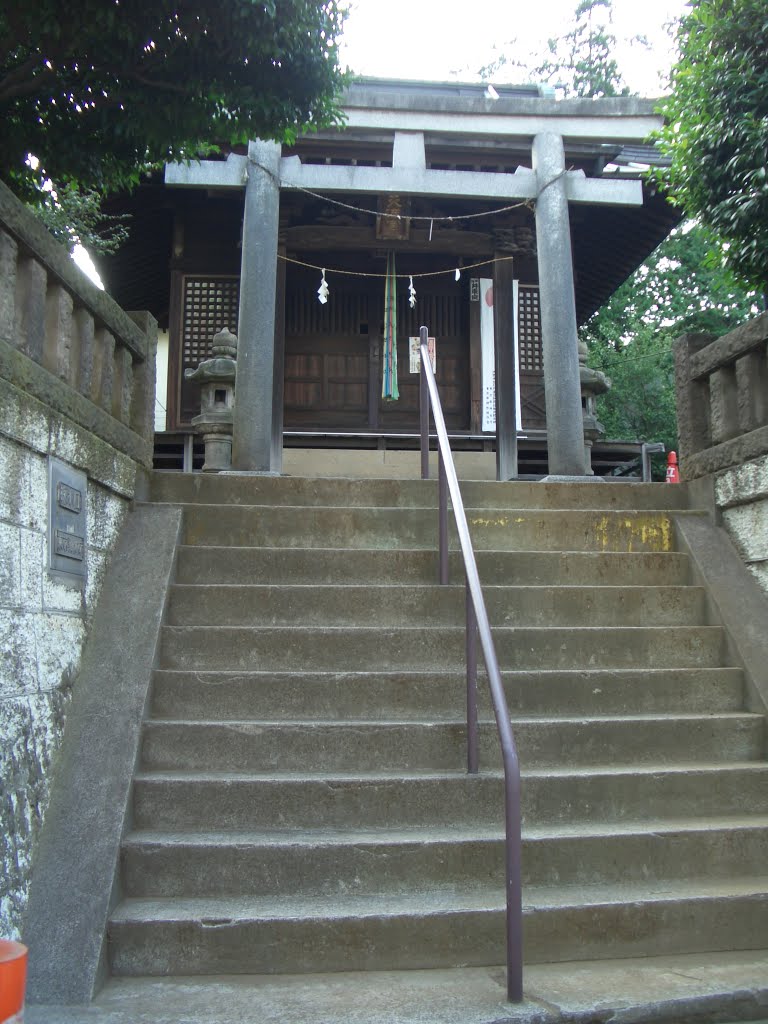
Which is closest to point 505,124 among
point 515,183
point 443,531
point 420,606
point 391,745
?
point 515,183

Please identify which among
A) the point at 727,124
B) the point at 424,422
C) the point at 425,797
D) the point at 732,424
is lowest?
the point at 425,797

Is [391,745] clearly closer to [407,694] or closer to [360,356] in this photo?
[407,694]

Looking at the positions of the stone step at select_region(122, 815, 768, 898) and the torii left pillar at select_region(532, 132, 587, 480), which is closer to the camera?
the stone step at select_region(122, 815, 768, 898)

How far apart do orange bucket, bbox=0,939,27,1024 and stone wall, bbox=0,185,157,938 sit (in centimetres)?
112

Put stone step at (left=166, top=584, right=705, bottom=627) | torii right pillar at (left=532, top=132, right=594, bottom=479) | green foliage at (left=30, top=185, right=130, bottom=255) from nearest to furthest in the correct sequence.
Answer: stone step at (left=166, top=584, right=705, bottom=627), green foliage at (left=30, top=185, right=130, bottom=255), torii right pillar at (left=532, top=132, right=594, bottom=479)

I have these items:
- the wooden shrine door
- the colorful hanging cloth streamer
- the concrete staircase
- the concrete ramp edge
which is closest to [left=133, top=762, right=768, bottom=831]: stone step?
the concrete staircase

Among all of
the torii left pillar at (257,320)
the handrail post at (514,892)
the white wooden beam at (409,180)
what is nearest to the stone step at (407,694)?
the handrail post at (514,892)

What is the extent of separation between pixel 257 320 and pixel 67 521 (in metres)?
4.06

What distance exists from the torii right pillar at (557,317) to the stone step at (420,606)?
2.88 meters

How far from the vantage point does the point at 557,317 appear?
791 cm

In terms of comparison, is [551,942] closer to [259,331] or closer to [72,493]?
[72,493]

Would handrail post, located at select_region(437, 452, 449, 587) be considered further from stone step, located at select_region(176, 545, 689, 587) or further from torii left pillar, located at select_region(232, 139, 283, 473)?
torii left pillar, located at select_region(232, 139, 283, 473)

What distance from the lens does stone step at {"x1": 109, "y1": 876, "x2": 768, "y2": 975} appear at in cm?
274

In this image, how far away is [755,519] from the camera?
14.5ft
